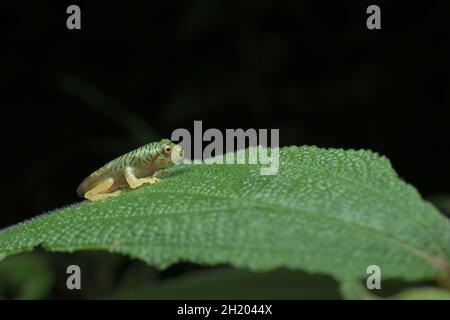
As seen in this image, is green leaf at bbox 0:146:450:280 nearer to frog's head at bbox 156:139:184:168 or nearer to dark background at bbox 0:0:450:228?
frog's head at bbox 156:139:184:168

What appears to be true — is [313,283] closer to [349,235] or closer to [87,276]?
[349,235]

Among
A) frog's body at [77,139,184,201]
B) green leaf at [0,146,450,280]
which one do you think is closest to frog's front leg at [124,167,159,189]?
frog's body at [77,139,184,201]

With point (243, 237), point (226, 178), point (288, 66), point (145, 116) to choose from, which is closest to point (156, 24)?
point (145, 116)

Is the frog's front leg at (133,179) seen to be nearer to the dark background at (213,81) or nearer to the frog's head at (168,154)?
the frog's head at (168,154)

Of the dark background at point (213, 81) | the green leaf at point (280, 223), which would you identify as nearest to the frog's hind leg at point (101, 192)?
the green leaf at point (280, 223)

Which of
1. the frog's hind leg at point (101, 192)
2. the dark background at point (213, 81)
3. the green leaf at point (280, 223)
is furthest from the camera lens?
the dark background at point (213, 81)

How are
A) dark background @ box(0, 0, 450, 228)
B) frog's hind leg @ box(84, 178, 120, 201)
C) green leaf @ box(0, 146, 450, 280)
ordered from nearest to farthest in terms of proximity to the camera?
green leaf @ box(0, 146, 450, 280) < frog's hind leg @ box(84, 178, 120, 201) < dark background @ box(0, 0, 450, 228)

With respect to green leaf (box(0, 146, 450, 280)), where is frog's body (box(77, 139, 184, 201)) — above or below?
above
